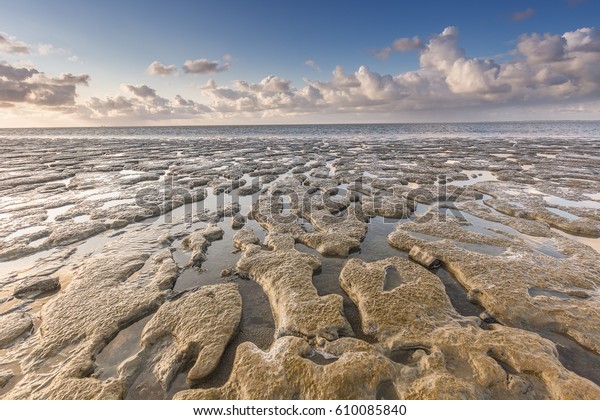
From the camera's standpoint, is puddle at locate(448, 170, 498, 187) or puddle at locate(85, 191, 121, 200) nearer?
puddle at locate(85, 191, 121, 200)

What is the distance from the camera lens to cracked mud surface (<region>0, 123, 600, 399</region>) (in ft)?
12.2

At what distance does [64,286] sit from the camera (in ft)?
19.5

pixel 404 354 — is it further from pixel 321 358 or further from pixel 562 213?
pixel 562 213

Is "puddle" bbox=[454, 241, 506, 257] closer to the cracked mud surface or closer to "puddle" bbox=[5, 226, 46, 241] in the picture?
the cracked mud surface

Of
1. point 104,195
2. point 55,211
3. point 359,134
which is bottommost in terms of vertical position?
point 55,211

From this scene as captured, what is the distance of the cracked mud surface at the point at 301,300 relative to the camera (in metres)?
3.71

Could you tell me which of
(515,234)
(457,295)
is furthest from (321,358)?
(515,234)

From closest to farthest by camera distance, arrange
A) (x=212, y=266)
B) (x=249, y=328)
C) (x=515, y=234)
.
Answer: (x=249, y=328)
(x=212, y=266)
(x=515, y=234)

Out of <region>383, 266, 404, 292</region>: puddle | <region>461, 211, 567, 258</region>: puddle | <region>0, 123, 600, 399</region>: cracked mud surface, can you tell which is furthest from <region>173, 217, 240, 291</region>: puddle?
<region>461, 211, 567, 258</region>: puddle

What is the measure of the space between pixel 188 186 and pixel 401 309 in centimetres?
1359

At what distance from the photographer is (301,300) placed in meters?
5.34

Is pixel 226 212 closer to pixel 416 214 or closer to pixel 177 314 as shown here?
pixel 177 314

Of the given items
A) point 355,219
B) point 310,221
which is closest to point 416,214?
point 355,219
